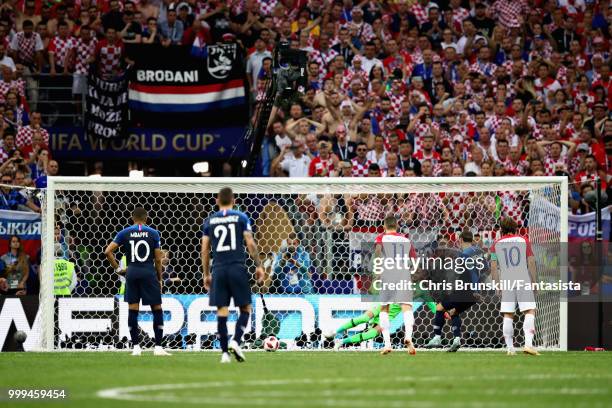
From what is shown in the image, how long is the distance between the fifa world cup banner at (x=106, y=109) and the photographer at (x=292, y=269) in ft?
15.7

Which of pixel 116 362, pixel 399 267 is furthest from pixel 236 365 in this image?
pixel 399 267

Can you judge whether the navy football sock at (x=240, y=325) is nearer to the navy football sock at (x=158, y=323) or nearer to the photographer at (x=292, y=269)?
the navy football sock at (x=158, y=323)

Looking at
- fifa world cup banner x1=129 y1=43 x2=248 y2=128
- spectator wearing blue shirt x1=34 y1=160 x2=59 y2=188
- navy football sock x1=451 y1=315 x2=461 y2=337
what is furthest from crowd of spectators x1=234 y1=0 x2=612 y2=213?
navy football sock x1=451 y1=315 x2=461 y2=337

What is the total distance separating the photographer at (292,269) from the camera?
18.0m

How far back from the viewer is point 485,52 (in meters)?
24.1

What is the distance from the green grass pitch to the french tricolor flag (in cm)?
727

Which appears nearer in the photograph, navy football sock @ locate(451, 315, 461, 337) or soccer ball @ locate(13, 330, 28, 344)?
navy football sock @ locate(451, 315, 461, 337)

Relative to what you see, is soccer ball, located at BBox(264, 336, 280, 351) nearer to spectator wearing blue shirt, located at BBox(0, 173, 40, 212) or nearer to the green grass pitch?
the green grass pitch

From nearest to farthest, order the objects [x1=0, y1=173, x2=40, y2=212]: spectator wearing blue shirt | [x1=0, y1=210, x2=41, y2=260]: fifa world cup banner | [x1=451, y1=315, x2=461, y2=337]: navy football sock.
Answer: [x1=451, y1=315, x2=461, y2=337]: navy football sock, [x1=0, y1=210, x2=41, y2=260]: fifa world cup banner, [x1=0, y1=173, x2=40, y2=212]: spectator wearing blue shirt

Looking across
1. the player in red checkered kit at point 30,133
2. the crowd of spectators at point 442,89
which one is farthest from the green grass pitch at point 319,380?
the crowd of spectators at point 442,89

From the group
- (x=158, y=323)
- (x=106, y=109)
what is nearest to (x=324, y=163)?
(x=106, y=109)

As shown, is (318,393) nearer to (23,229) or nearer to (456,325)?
(456,325)

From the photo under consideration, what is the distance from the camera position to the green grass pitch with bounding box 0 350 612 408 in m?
9.23

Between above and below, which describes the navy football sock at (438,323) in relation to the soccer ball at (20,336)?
above
